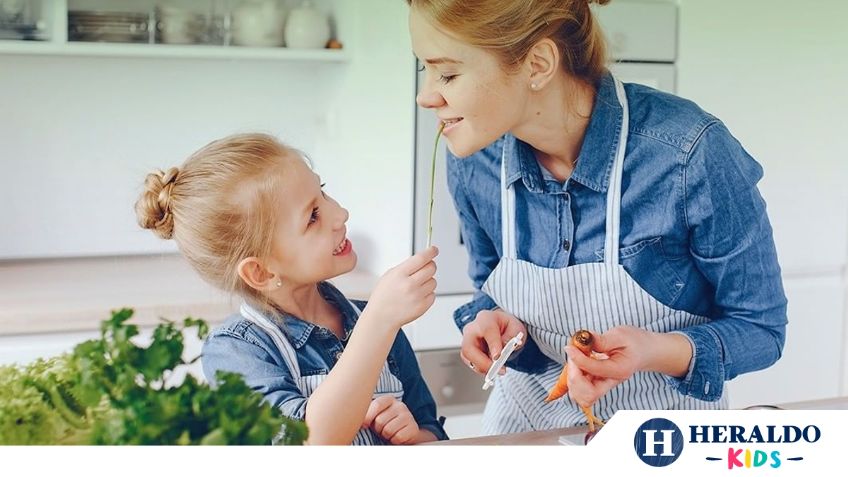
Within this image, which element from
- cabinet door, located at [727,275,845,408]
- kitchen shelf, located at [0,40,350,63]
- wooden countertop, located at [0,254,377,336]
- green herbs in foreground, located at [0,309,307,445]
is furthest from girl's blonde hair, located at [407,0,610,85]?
cabinet door, located at [727,275,845,408]

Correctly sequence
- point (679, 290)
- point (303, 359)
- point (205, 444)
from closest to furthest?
point (205, 444), point (303, 359), point (679, 290)

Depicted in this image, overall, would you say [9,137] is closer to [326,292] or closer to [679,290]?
[326,292]

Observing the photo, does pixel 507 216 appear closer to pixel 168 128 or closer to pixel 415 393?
pixel 415 393

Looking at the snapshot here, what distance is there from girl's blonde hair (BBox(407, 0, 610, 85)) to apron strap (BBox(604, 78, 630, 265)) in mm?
68

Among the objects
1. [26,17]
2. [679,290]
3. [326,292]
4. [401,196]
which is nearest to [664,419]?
[679,290]

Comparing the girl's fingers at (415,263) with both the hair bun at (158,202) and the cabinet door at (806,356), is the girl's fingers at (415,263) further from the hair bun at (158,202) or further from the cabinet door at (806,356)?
the cabinet door at (806,356)

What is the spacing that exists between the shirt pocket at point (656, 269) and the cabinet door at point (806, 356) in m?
1.10

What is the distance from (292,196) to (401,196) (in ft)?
2.97

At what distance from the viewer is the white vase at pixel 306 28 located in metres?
2.12

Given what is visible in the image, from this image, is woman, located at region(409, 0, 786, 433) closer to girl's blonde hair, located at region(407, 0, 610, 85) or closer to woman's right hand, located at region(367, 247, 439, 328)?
girl's blonde hair, located at region(407, 0, 610, 85)

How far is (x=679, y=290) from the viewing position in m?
1.25

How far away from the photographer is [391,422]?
1121 millimetres

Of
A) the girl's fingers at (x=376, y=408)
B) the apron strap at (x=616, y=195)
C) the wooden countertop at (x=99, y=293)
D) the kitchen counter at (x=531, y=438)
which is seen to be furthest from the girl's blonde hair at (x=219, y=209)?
the wooden countertop at (x=99, y=293)

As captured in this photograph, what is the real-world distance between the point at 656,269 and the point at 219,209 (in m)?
0.51
